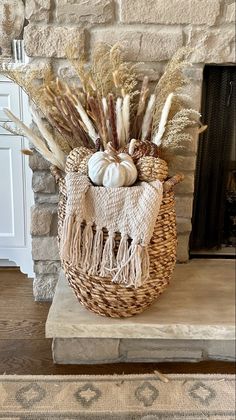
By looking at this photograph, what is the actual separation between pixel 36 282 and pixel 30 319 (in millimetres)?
155

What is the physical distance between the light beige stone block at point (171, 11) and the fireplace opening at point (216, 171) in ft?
0.62

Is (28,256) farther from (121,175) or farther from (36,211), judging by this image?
(121,175)

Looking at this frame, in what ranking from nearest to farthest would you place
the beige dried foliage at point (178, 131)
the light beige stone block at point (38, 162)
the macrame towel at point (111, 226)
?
the macrame towel at point (111, 226), the beige dried foliage at point (178, 131), the light beige stone block at point (38, 162)

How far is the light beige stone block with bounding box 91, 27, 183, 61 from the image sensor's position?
1.43 metres

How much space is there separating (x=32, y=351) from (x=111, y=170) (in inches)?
28.4

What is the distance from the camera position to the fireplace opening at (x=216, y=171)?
5.12ft

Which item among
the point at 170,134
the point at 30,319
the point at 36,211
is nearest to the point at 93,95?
the point at 170,134

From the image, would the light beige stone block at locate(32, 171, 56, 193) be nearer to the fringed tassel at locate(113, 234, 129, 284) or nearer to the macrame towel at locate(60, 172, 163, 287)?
the macrame towel at locate(60, 172, 163, 287)

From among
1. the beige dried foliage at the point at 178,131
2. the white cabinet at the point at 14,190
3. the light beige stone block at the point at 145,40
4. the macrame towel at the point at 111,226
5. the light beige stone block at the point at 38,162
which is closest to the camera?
the macrame towel at the point at 111,226

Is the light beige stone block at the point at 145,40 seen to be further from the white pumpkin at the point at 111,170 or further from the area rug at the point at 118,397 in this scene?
the area rug at the point at 118,397

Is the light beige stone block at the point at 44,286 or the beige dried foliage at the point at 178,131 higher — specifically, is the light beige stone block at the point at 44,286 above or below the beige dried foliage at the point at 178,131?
below

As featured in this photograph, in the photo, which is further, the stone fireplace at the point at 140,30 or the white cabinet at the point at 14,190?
the white cabinet at the point at 14,190

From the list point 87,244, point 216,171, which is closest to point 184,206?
point 216,171

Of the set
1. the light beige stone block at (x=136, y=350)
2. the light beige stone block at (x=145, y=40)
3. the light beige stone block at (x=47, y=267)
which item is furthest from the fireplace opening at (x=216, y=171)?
the light beige stone block at (x=47, y=267)
